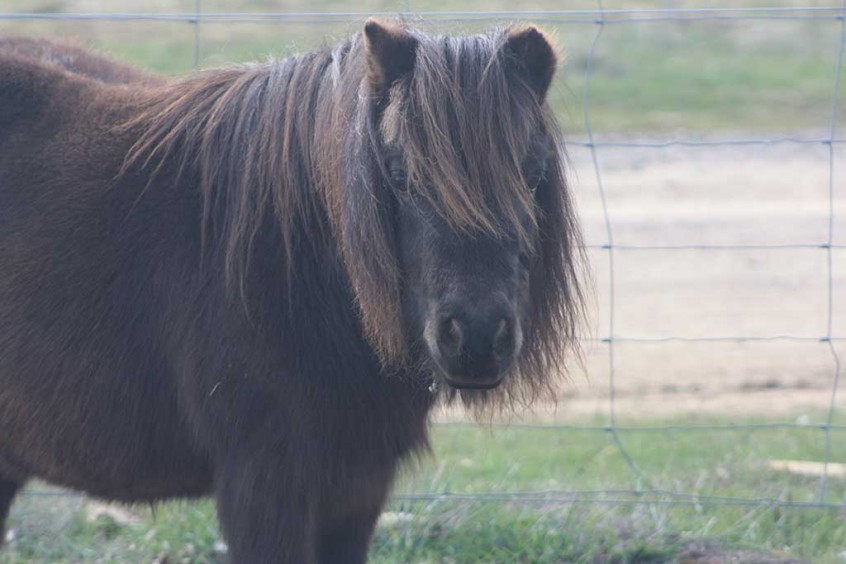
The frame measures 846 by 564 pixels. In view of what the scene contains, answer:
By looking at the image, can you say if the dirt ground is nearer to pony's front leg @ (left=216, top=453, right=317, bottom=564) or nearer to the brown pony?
the brown pony

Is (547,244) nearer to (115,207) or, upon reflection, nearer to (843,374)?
(115,207)

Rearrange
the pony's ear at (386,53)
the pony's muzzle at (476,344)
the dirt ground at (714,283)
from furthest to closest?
the dirt ground at (714,283), the pony's ear at (386,53), the pony's muzzle at (476,344)

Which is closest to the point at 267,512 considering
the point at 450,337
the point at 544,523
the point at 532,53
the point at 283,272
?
the point at 283,272

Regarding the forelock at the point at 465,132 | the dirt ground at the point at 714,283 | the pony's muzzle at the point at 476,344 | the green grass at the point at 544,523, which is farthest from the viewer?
the dirt ground at the point at 714,283

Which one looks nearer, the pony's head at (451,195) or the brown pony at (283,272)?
the pony's head at (451,195)

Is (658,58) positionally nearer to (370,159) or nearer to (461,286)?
(370,159)

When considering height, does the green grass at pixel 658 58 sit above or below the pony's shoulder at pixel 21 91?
below

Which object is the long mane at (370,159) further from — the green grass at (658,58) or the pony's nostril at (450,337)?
the green grass at (658,58)

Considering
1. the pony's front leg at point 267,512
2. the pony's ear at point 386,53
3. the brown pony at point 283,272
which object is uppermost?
the pony's ear at point 386,53

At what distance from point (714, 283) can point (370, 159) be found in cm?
638

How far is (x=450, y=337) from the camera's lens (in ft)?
8.77

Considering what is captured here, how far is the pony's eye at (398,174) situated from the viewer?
111 inches

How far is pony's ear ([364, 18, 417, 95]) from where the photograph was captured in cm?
287

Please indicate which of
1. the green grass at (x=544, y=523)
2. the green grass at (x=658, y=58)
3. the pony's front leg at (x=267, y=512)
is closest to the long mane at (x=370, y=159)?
the pony's front leg at (x=267, y=512)
